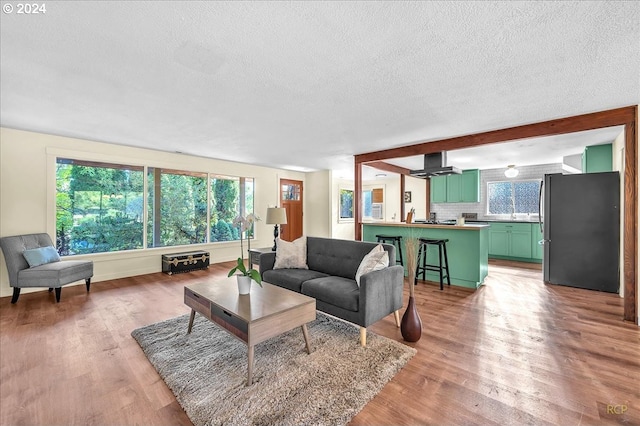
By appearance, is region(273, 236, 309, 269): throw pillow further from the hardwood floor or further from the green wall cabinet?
the green wall cabinet

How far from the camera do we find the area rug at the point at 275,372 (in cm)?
170

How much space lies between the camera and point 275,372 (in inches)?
82.5

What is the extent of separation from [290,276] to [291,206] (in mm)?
4953

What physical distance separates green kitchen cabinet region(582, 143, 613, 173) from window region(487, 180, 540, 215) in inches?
76.6

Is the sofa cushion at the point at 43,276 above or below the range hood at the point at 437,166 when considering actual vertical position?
below

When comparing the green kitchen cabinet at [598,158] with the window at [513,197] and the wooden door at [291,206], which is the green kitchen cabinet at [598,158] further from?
the wooden door at [291,206]

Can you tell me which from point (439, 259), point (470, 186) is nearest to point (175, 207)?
point (439, 259)

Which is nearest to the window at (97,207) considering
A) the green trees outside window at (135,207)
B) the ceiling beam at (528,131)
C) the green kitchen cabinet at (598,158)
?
the green trees outside window at (135,207)

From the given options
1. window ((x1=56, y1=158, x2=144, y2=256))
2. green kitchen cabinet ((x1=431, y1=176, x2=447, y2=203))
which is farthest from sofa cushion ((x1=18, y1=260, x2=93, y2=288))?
green kitchen cabinet ((x1=431, y1=176, x2=447, y2=203))

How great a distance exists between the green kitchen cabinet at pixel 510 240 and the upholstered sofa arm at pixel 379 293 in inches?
200

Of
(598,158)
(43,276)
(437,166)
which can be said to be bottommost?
(43,276)

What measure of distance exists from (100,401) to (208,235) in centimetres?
464

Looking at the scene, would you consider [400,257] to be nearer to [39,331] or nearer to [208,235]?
[208,235]

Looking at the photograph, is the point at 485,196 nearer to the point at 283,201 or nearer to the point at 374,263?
the point at 283,201
